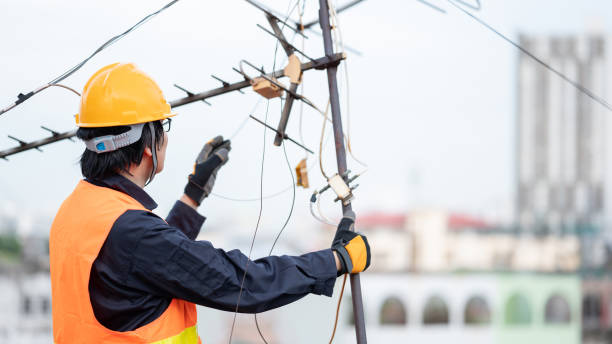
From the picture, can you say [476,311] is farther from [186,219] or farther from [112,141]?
[112,141]

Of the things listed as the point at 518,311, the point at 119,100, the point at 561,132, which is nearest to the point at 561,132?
the point at 561,132

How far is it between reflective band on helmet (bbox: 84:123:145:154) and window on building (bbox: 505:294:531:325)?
47.9m

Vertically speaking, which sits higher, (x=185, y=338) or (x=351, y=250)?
(x=351, y=250)

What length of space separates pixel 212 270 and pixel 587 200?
7447 centimetres

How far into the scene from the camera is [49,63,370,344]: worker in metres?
1.88

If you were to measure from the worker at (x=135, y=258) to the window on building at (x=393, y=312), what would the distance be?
4278 centimetres

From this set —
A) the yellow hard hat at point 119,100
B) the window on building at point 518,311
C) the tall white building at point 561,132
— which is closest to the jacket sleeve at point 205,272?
the yellow hard hat at point 119,100

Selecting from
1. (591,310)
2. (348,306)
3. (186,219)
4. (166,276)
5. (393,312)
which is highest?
(186,219)

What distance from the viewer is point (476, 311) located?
147ft

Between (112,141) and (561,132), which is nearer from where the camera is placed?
(112,141)

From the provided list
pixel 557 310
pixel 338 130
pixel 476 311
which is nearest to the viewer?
pixel 338 130

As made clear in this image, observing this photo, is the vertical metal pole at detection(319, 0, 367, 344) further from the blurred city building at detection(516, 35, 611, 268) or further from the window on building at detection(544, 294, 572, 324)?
the blurred city building at detection(516, 35, 611, 268)

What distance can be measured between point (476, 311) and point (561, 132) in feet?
116

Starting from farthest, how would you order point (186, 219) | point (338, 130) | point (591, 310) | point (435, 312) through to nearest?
point (591, 310), point (435, 312), point (186, 219), point (338, 130)
